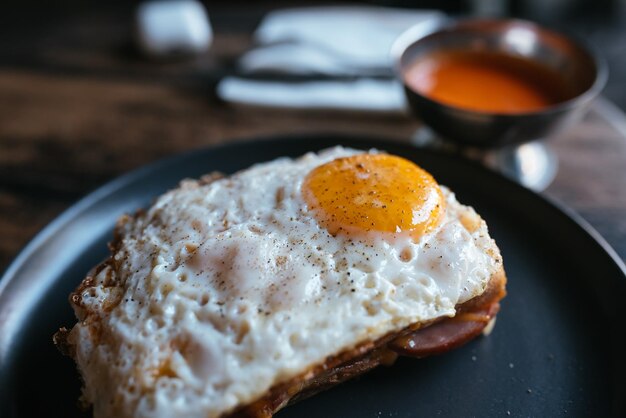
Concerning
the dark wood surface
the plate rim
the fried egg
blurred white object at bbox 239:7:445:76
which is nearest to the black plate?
the plate rim

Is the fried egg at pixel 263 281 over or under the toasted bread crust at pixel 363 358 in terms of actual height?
over

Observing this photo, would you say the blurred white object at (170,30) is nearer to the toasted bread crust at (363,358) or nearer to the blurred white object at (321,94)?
the blurred white object at (321,94)

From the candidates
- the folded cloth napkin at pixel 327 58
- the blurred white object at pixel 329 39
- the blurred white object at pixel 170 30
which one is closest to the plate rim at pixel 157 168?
the folded cloth napkin at pixel 327 58

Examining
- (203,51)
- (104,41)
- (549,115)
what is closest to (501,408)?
(549,115)

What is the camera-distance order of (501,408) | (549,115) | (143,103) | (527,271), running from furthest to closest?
(143,103)
(549,115)
(527,271)
(501,408)

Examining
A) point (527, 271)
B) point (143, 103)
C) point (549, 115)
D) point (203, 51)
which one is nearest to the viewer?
point (527, 271)

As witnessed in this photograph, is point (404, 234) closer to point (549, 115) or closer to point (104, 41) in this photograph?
point (549, 115)
